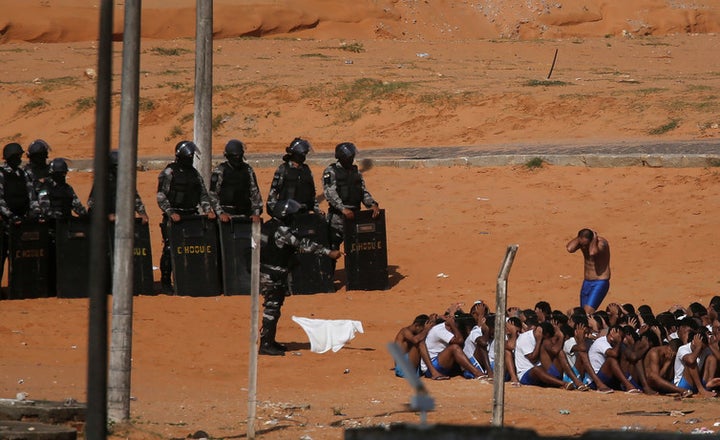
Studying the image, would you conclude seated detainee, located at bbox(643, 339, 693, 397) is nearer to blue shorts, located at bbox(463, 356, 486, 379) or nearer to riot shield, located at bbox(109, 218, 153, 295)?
blue shorts, located at bbox(463, 356, 486, 379)

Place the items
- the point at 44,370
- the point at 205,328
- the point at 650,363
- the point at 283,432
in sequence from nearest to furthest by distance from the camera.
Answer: the point at 283,432 → the point at 650,363 → the point at 44,370 → the point at 205,328

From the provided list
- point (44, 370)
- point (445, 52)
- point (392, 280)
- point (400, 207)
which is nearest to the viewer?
point (44, 370)

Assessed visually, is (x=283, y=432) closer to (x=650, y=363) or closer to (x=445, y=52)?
(x=650, y=363)

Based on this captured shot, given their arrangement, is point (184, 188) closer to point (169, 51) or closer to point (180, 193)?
point (180, 193)

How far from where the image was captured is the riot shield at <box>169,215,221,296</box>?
1669 centimetres

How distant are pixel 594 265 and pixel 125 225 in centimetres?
615

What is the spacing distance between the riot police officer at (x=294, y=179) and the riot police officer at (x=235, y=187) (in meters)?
0.22

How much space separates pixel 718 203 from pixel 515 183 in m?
3.21

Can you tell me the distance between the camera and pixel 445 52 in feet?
132

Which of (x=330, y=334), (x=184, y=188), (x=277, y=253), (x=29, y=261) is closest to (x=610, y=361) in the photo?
(x=330, y=334)

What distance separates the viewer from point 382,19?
5106 centimetres

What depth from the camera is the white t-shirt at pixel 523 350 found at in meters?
13.1

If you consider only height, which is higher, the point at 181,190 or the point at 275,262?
the point at 181,190

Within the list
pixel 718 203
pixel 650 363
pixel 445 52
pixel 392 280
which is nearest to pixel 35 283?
pixel 392 280
